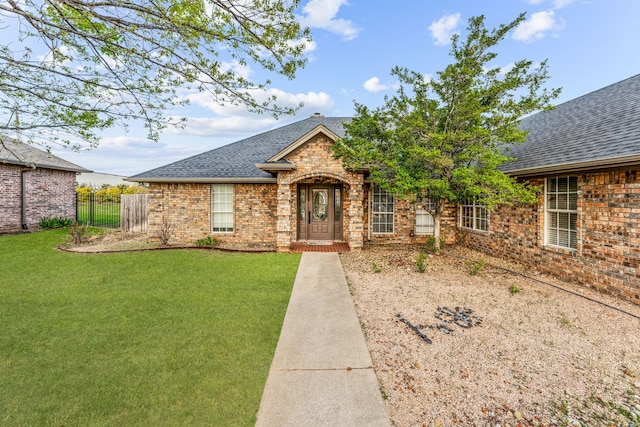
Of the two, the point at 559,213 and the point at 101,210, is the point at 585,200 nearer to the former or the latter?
the point at 559,213

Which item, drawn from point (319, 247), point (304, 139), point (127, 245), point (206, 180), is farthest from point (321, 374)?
point (127, 245)

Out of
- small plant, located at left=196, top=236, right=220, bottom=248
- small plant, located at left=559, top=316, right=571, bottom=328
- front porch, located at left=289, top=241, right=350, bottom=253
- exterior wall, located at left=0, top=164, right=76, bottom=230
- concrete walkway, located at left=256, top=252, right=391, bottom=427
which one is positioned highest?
exterior wall, located at left=0, top=164, right=76, bottom=230

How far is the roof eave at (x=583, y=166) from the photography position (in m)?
4.93

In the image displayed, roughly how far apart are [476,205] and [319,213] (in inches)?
228

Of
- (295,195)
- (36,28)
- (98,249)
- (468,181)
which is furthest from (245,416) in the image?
(98,249)

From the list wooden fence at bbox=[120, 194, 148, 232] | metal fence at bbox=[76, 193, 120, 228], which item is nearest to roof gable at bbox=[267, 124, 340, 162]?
wooden fence at bbox=[120, 194, 148, 232]

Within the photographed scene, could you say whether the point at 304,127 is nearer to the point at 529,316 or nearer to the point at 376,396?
the point at 529,316

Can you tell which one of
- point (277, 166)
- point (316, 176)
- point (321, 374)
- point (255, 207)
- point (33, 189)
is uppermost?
point (277, 166)

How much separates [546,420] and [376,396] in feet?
4.96

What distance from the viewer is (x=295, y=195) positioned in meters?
11.0

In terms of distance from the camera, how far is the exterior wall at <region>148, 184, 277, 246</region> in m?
10.7

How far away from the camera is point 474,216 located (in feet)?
32.8

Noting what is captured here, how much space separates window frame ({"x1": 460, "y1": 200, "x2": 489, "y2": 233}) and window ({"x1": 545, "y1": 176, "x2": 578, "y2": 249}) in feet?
6.85

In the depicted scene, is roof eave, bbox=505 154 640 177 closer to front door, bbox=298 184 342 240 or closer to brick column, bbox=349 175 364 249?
brick column, bbox=349 175 364 249
